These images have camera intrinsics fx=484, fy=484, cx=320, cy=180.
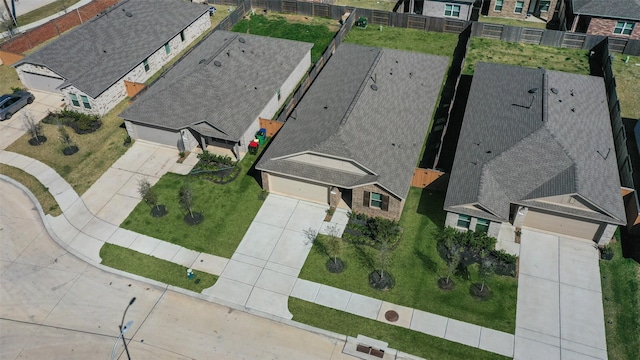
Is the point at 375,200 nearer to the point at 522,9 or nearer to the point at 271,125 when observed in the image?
the point at 271,125

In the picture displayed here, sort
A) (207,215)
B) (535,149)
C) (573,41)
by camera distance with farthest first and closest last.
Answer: (573,41) → (207,215) → (535,149)

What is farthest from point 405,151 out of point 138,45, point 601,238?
point 138,45

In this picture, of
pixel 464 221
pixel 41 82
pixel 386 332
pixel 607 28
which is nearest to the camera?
pixel 386 332

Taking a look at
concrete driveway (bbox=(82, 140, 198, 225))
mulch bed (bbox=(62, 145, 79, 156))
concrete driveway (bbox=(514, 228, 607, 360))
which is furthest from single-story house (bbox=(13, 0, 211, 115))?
concrete driveway (bbox=(514, 228, 607, 360))

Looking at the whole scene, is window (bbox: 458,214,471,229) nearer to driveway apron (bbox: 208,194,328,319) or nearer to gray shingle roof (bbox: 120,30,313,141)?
driveway apron (bbox: 208,194,328,319)

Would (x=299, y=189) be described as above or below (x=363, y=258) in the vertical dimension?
above

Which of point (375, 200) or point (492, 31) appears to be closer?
point (375, 200)

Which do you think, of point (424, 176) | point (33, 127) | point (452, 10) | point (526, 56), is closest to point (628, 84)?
point (526, 56)
